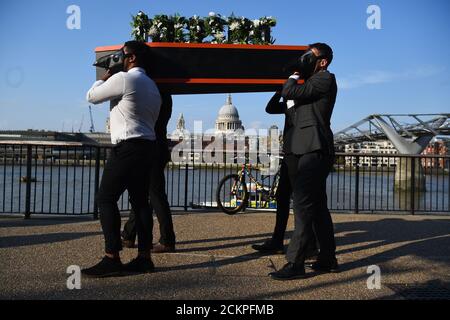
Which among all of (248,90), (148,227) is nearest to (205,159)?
(248,90)

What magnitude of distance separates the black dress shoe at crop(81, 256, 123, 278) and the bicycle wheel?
15.1 ft

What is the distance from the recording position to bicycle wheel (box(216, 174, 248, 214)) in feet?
26.4

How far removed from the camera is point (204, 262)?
3695mm

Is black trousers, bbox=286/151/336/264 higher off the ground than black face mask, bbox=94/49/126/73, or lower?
lower

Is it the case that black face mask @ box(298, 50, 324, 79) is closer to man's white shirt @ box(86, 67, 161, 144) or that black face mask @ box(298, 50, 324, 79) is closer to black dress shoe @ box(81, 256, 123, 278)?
man's white shirt @ box(86, 67, 161, 144)

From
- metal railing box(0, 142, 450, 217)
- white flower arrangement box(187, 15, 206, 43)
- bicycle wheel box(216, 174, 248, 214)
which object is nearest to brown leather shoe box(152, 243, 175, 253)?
metal railing box(0, 142, 450, 217)

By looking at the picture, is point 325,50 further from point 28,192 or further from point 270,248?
point 28,192

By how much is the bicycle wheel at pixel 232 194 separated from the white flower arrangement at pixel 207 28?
3531mm

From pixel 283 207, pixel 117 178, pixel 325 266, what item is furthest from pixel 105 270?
pixel 283 207

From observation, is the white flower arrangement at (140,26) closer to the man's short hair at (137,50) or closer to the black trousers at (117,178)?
the man's short hair at (137,50)

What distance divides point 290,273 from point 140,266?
117 centimetres

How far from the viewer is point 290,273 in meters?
3.22

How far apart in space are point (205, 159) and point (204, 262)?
7.29m
